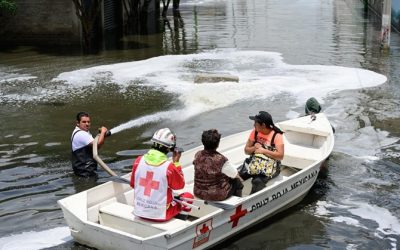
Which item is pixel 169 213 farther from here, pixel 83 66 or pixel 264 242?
pixel 83 66

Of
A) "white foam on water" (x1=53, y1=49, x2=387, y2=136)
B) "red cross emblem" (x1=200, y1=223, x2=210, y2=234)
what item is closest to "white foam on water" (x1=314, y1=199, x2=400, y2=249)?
"red cross emblem" (x1=200, y1=223, x2=210, y2=234)

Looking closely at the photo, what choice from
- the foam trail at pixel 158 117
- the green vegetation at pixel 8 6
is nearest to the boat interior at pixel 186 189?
the foam trail at pixel 158 117

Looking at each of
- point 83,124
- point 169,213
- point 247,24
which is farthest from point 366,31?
point 169,213

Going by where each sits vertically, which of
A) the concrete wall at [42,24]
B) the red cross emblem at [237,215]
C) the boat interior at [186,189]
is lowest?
the red cross emblem at [237,215]

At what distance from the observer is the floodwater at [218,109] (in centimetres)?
868

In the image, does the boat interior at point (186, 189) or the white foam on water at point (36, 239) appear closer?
the boat interior at point (186, 189)

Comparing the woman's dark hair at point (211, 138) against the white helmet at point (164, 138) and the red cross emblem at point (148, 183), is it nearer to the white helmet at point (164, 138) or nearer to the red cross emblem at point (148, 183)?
the white helmet at point (164, 138)

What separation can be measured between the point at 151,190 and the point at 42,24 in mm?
19323

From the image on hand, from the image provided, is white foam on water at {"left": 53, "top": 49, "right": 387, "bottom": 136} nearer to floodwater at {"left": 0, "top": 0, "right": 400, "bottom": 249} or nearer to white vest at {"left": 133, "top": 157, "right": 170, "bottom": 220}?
floodwater at {"left": 0, "top": 0, "right": 400, "bottom": 249}

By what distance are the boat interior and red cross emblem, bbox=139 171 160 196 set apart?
39cm

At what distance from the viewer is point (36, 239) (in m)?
8.10

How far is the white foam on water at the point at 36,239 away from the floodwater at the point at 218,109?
1.0 inches

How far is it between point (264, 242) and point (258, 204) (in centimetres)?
50

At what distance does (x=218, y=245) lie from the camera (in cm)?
795
